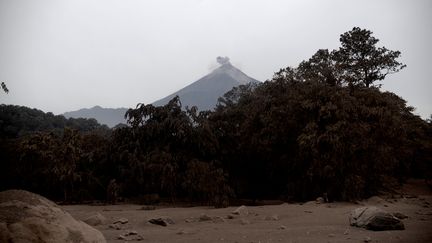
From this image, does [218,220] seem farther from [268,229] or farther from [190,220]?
[268,229]

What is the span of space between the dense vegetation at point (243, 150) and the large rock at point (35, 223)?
35.2ft

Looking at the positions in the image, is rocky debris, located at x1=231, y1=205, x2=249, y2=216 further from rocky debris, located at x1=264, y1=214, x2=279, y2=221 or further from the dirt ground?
rocky debris, located at x1=264, y1=214, x2=279, y2=221

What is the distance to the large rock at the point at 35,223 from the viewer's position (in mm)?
5516

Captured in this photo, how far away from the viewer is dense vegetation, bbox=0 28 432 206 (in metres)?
17.3

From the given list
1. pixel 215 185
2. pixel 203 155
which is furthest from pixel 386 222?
pixel 203 155

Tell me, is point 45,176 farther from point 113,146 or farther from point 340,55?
point 340,55

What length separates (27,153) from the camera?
1969 centimetres

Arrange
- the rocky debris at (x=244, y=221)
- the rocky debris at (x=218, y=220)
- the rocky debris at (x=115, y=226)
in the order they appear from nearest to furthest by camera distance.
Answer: the rocky debris at (x=115, y=226) → the rocky debris at (x=244, y=221) → the rocky debris at (x=218, y=220)

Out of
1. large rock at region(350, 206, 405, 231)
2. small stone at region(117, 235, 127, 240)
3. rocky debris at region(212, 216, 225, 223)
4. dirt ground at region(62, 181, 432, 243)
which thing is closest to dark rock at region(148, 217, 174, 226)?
dirt ground at region(62, 181, 432, 243)

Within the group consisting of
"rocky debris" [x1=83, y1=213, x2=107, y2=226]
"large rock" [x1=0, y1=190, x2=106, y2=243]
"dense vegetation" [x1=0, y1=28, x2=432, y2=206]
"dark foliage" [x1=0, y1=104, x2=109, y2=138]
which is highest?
"dark foliage" [x1=0, y1=104, x2=109, y2=138]

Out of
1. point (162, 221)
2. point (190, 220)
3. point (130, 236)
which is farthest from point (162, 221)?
point (130, 236)

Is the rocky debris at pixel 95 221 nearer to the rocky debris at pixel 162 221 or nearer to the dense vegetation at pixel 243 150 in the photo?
the rocky debris at pixel 162 221

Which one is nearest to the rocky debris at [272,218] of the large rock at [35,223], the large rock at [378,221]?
the large rock at [378,221]

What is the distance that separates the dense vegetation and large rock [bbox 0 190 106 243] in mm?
10714
